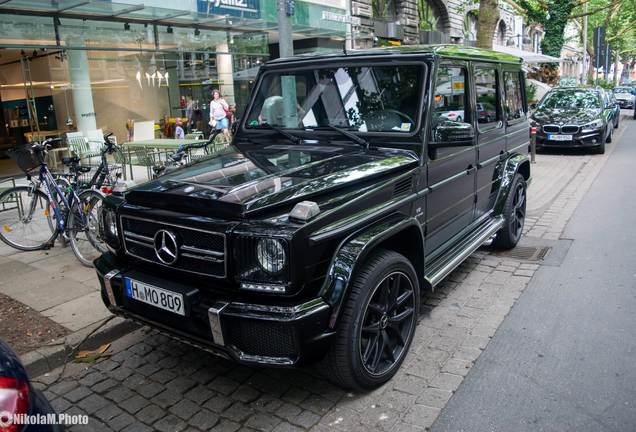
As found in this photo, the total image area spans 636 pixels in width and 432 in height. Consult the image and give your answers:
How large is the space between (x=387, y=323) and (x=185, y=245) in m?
1.36

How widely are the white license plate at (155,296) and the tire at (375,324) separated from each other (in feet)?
2.96

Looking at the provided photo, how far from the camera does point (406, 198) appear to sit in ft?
12.1

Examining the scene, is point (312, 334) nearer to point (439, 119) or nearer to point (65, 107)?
point (439, 119)

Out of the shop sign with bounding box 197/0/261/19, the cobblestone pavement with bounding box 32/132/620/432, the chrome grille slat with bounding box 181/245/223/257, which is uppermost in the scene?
the shop sign with bounding box 197/0/261/19

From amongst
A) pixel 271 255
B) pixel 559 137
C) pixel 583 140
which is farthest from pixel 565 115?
pixel 271 255

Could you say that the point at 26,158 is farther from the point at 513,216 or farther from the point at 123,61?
the point at 123,61

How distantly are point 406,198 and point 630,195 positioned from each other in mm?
7190

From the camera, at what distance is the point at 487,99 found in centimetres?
524

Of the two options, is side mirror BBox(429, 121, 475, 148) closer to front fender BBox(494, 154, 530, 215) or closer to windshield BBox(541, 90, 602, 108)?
front fender BBox(494, 154, 530, 215)

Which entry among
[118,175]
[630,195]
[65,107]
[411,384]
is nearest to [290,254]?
[411,384]

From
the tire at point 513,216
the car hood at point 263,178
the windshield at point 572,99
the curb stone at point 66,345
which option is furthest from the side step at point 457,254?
the windshield at point 572,99

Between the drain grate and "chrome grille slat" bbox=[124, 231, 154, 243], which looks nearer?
"chrome grille slat" bbox=[124, 231, 154, 243]

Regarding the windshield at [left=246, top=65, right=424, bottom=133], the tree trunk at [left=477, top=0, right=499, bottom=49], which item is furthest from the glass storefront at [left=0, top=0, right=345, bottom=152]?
the windshield at [left=246, top=65, right=424, bottom=133]

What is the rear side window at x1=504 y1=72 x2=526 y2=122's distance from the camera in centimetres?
581
